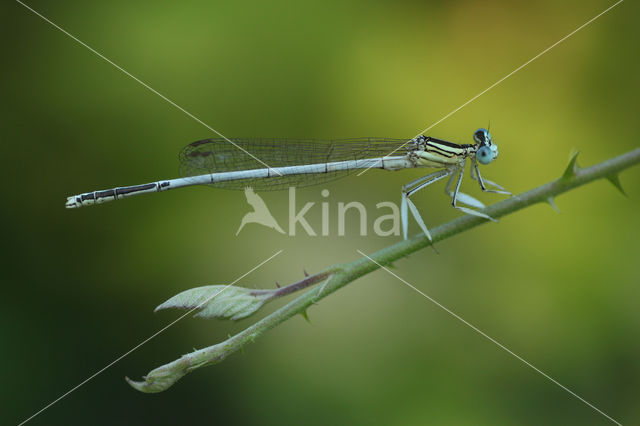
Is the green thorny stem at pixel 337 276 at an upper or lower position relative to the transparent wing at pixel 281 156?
lower

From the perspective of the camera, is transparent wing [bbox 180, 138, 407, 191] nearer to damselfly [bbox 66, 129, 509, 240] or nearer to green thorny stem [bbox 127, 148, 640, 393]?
damselfly [bbox 66, 129, 509, 240]

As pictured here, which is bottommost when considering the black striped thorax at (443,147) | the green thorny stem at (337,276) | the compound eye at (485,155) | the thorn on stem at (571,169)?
the green thorny stem at (337,276)

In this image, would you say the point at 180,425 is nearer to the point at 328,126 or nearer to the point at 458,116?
the point at 328,126

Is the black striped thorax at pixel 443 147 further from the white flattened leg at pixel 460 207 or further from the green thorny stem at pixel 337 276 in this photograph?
the green thorny stem at pixel 337 276

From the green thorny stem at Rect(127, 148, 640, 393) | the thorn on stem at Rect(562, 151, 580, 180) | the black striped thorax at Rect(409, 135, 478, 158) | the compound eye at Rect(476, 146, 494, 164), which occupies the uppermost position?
the black striped thorax at Rect(409, 135, 478, 158)

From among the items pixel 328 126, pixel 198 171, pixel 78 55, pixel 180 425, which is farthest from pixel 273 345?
pixel 78 55

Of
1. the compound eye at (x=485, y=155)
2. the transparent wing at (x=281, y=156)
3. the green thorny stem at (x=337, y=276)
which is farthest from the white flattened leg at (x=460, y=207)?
the transparent wing at (x=281, y=156)

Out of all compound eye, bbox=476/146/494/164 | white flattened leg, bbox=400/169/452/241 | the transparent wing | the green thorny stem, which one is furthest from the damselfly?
the green thorny stem

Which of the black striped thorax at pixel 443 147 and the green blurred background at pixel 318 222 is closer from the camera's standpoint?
the black striped thorax at pixel 443 147
